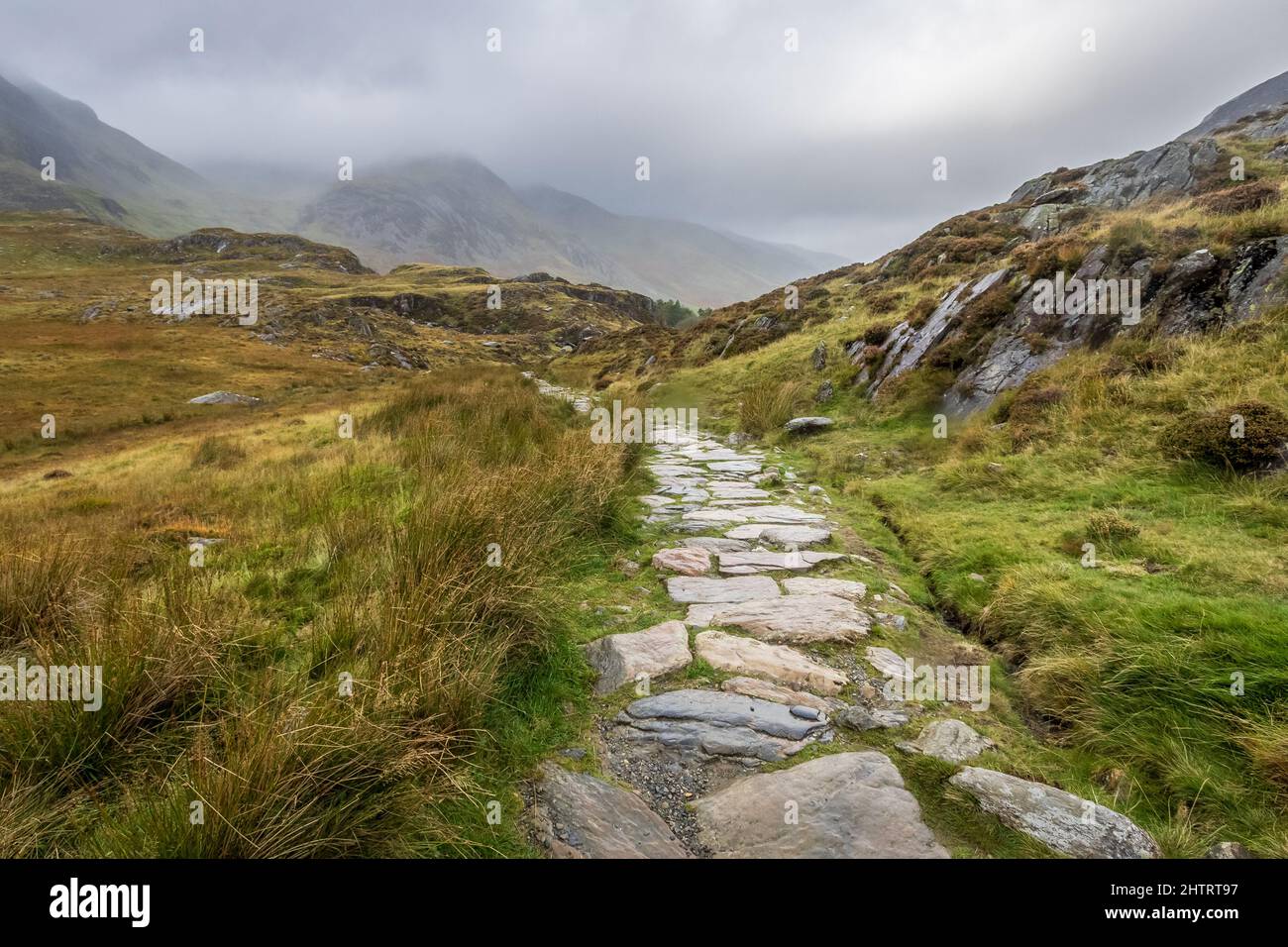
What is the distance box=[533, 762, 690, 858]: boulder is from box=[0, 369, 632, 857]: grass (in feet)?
0.42

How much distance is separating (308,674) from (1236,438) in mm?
7413

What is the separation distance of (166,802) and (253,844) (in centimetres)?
38

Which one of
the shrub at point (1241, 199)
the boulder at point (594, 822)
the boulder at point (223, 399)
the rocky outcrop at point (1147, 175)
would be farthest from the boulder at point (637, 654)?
the boulder at point (223, 399)

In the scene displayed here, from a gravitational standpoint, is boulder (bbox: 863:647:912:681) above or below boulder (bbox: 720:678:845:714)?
above

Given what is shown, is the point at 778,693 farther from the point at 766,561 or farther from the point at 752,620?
the point at 766,561

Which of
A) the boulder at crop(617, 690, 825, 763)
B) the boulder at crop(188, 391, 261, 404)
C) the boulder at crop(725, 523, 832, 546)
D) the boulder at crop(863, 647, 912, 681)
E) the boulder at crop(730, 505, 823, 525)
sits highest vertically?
the boulder at crop(188, 391, 261, 404)

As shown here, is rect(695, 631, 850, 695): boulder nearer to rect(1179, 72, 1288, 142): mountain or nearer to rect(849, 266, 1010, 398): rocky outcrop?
rect(849, 266, 1010, 398): rocky outcrop

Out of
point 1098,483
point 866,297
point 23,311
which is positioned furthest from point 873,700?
point 23,311

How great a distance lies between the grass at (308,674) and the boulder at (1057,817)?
69.2 inches

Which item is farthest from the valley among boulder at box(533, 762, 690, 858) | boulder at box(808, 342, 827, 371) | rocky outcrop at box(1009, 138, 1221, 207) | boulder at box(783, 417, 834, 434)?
rocky outcrop at box(1009, 138, 1221, 207)

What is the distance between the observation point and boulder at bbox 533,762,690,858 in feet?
6.45

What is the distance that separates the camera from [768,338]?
22484 mm

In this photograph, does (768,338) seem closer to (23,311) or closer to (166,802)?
(166,802)
